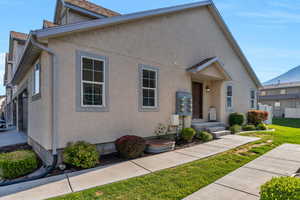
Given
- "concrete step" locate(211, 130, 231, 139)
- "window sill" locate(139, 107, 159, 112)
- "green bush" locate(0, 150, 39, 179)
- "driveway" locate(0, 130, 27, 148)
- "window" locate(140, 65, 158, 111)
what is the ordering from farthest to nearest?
"concrete step" locate(211, 130, 231, 139) < "driveway" locate(0, 130, 27, 148) < "window" locate(140, 65, 158, 111) < "window sill" locate(139, 107, 159, 112) < "green bush" locate(0, 150, 39, 179)

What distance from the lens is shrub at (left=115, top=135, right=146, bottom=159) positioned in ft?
18.0

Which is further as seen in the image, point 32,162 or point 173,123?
point 173,123

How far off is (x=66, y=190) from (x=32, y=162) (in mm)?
2159

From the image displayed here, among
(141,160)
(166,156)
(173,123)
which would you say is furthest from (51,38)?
(173,123)

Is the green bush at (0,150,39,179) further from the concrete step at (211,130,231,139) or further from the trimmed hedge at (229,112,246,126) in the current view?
the trimmed hedge at (229,112,246,126)

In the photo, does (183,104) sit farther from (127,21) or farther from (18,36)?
(18,36)

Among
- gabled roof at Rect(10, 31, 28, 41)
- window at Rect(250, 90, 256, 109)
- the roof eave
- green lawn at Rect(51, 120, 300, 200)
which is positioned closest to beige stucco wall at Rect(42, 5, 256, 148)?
the roof eave

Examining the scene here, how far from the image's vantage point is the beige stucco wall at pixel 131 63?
5.18 metres

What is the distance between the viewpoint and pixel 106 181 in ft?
12.8

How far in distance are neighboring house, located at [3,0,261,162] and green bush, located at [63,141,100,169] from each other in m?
0.39

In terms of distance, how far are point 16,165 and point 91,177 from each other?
2.14 m

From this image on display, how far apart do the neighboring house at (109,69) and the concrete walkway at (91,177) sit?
1.19 metres

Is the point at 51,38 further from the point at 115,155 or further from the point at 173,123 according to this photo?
the point at 173,123

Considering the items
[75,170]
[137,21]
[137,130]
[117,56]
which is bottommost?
[75,170]
